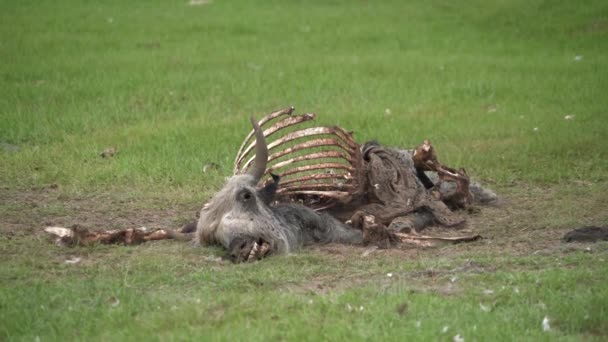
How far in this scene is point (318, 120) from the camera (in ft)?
35.0

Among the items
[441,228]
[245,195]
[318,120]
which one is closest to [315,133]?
[245,195]

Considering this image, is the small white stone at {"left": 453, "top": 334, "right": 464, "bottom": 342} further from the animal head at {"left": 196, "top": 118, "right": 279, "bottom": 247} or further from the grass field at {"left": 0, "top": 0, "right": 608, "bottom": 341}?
the animal head at {"left": 196, "top": 118, "right": 279, "bottom": 247}

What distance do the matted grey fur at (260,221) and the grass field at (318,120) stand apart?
173 mm

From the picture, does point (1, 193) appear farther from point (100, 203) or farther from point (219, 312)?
point (219, 312)

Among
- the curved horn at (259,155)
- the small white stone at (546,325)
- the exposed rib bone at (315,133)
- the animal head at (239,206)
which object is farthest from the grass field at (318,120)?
the exposed rib bone at (315,133)

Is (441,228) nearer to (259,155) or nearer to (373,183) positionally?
(373,183)

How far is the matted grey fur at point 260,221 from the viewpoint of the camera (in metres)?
5.92

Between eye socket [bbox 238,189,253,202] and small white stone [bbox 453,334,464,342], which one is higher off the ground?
eye socket [bbox 238,189,253,202]

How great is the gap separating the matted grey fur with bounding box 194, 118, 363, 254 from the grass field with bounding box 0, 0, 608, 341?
17 cm

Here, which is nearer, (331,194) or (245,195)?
(245,195)

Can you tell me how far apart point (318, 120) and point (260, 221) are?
4.80m

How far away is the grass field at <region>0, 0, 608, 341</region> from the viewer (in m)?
4.68

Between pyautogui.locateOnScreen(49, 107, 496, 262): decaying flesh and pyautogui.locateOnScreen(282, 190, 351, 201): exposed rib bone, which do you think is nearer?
pyautogui.locateOnScreen(49, 107, 496, 262): decaying flesh

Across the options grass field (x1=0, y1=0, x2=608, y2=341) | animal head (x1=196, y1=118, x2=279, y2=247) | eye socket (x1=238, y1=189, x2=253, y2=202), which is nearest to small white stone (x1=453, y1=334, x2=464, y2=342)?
grass field (x1=0, y1=0, x2=608, y2=341)
